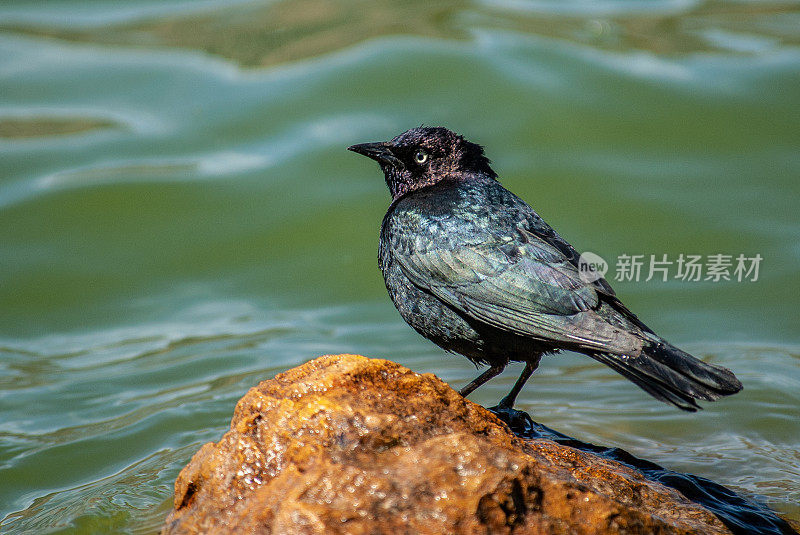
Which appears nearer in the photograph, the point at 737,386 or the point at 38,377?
the point at 737,386

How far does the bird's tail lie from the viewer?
386cm

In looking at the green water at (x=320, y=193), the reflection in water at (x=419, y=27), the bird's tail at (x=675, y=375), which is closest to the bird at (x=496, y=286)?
the bird's tail at (x=675, y=375)

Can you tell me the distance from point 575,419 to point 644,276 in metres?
3.08

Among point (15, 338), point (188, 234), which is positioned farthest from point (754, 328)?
point (15, 338)

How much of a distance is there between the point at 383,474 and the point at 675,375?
1555mm

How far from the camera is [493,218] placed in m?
4.63

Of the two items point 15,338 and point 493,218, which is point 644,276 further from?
point 15,338

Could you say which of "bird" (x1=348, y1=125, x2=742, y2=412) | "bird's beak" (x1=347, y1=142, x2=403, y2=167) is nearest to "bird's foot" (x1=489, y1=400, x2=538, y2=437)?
"bird" (x1=348, y1=125, x2=742, y2=412)

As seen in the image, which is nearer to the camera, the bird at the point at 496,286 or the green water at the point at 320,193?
the bird at the point at 496,286

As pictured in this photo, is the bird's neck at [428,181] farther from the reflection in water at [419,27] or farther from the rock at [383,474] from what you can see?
the reflection in water at [419,27]

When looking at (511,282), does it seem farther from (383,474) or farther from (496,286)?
(383,474)

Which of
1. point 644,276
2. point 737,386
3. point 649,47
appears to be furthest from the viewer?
point 649,47

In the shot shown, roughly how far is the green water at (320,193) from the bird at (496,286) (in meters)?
1.34

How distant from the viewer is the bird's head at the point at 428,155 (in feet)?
17.1
